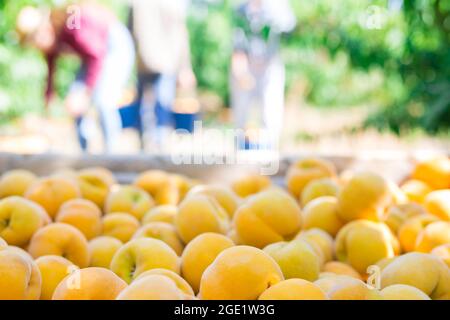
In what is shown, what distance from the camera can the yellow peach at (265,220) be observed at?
1386 millimetres

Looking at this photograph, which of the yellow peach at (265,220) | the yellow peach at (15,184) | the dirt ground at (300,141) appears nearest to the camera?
the yellow peach at (265,220)

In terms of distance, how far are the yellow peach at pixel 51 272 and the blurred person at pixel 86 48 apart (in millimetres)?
2930

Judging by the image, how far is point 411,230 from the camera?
147cm

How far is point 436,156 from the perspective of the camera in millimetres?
2090

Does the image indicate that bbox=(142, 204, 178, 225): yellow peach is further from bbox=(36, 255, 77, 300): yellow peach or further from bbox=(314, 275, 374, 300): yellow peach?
bbox=(314, 275, 374, 300): yellow peach

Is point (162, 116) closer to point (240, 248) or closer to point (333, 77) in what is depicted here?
point (240, 248)

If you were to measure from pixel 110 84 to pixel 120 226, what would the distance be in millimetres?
2796

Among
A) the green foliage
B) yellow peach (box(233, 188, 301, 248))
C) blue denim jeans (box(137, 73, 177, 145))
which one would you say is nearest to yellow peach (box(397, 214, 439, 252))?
yellow peach (box(233, 188, 301, 248))

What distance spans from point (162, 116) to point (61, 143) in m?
3.00

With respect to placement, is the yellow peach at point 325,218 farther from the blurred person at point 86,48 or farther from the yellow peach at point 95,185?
the blurred person at point 86,48

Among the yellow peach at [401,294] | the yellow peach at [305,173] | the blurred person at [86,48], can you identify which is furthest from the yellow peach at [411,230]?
the blurred person at [86,48]

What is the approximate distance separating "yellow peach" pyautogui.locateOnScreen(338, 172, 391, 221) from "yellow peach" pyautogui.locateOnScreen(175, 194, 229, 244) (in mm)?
317

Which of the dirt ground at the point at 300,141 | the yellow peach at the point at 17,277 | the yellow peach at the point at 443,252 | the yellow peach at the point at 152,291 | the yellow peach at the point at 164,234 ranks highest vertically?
the yellow peach at the point at 152,291

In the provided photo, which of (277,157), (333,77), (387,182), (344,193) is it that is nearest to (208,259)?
(344,193)
